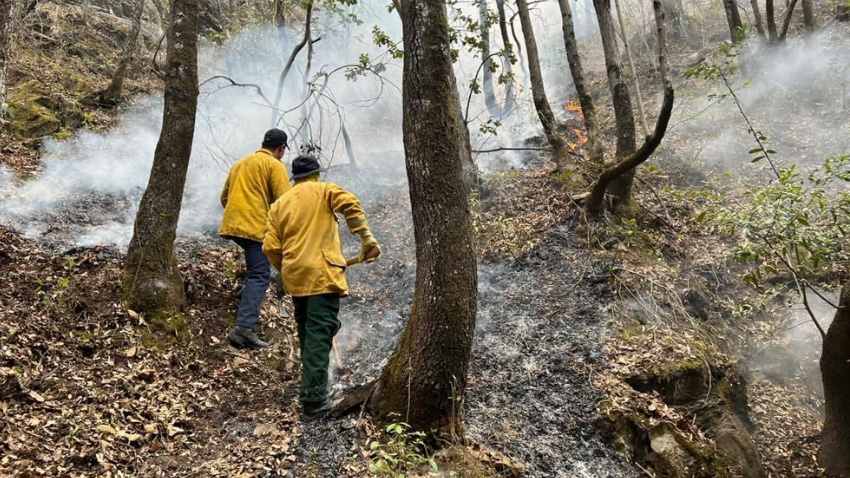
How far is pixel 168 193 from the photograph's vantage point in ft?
14.8

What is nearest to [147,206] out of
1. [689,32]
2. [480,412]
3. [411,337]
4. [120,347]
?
[120,347]

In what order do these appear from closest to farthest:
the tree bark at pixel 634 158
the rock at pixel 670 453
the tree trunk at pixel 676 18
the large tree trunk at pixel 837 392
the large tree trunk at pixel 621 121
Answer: the rock at pixel 670 453 → the large tree trunk at pixel 837 392 → the tree bark at pixel 634 158 → the large tree trunk at pixel 621 121 → the tree trunk at pixel 676 18

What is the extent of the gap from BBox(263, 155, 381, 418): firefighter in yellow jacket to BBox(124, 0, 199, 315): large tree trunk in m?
1.43

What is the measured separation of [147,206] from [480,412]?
12.0ft

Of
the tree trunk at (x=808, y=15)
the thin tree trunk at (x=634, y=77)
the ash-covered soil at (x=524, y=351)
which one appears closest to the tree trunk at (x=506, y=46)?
the thin tree trunk at (x=634, y=77)

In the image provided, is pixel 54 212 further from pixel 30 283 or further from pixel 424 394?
pixel 424 394

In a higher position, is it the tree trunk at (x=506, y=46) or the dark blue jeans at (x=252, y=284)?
the tree trunk at (x=506, y=46)

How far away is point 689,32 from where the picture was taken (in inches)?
666

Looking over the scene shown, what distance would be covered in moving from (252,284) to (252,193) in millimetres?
885

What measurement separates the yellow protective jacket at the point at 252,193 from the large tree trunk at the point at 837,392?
5193mm

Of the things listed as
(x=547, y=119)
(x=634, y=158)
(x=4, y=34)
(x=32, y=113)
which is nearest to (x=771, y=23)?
(x=547, y=119)

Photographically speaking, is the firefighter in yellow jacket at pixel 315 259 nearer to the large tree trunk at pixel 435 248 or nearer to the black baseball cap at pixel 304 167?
the black baseball cap at pixel 304 167

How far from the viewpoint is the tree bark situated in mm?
4820

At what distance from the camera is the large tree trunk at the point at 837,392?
4.00 m
